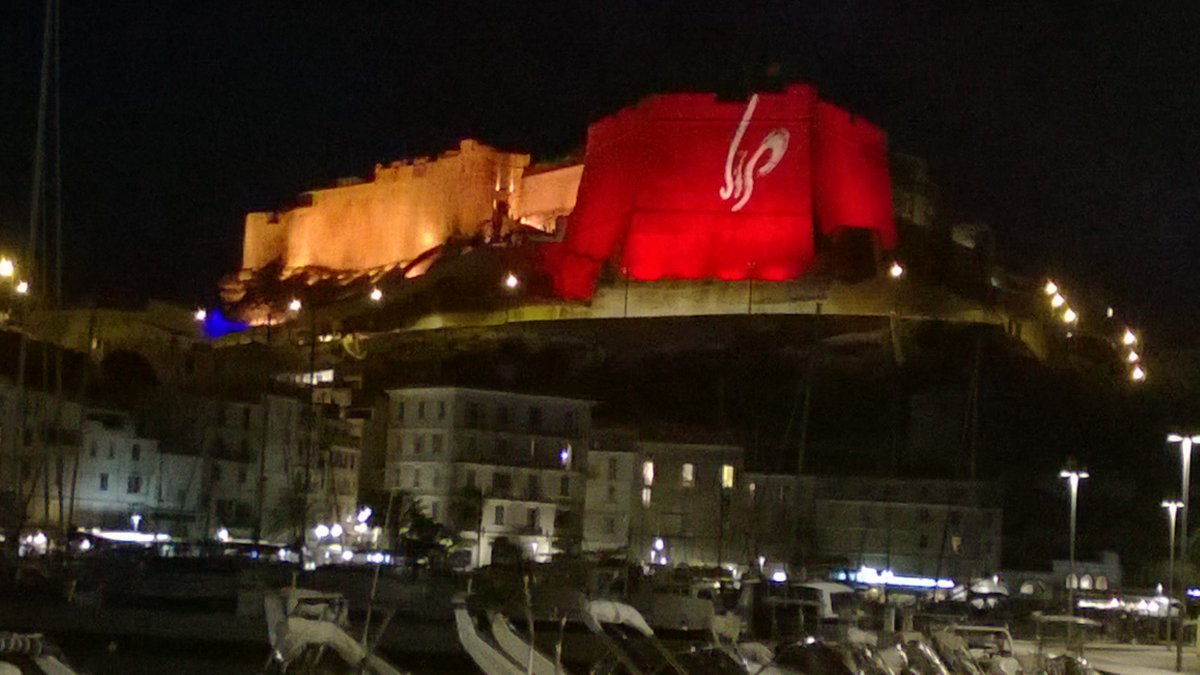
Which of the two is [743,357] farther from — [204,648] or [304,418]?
[204,648]

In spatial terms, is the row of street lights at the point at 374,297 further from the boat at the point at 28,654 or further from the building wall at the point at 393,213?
the boat at the point at 28,654

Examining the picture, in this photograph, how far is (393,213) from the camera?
79000 mm

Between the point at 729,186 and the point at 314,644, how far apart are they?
173 ft

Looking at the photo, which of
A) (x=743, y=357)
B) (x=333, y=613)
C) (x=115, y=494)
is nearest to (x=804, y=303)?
(x=743, y=357)

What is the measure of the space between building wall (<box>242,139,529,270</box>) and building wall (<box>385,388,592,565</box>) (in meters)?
23.0

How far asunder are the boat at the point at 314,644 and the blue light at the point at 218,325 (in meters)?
72.0

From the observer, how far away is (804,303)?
61.6 metres

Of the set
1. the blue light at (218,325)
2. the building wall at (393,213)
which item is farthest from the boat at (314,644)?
the blue light at (218,325)

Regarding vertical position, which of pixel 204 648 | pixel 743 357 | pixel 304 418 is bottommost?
pixel 204 648

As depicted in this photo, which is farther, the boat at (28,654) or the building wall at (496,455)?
the building wall at (496,455)

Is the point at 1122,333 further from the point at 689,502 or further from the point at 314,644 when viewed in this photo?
the point at 314,644

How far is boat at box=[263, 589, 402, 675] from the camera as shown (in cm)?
950

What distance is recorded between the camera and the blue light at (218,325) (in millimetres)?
81312

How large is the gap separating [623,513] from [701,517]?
105 inches
